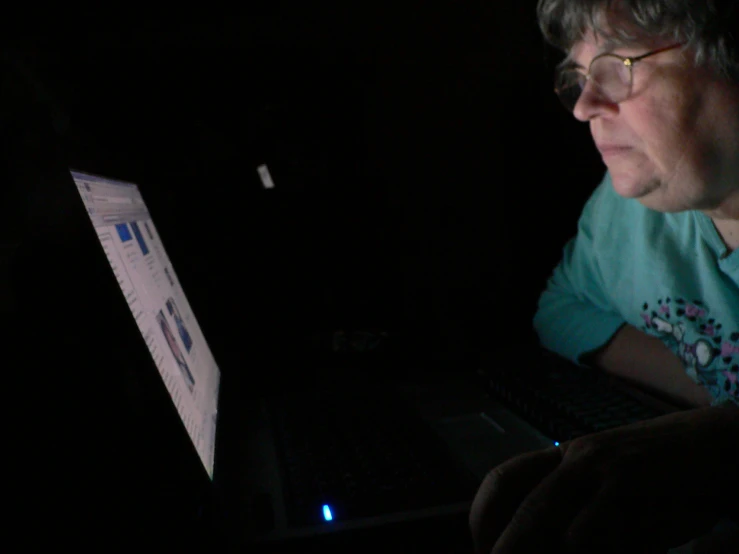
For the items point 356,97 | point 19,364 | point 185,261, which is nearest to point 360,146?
point 356,97

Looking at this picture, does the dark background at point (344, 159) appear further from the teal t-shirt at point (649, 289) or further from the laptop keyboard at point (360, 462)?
the laptop keyboard at point (360, 462)

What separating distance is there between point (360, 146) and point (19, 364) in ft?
2.46

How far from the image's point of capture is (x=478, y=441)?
79 centimetres

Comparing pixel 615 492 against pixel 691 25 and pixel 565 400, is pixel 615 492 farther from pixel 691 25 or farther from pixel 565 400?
pixel 691 25

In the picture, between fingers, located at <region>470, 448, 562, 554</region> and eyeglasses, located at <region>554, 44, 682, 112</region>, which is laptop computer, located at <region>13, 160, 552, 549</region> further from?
eyeglasses, located at <region>554, 44, 682, 112</region>

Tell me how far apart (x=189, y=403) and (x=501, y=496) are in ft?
1.00

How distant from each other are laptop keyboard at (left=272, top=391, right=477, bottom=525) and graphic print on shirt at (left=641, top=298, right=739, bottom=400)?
0.44m

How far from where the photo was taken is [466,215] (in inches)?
46.7

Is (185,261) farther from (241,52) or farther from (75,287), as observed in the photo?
(75,287)

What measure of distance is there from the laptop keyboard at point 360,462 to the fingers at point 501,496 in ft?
0.29

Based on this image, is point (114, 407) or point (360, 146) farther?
point (360, 146)

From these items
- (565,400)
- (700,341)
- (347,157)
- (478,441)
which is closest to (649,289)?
(700,341)

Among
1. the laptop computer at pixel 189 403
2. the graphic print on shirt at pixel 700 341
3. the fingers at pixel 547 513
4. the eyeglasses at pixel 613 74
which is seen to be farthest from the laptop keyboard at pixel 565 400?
the eyeglasses at pixel 613 74

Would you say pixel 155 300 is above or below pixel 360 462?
above
